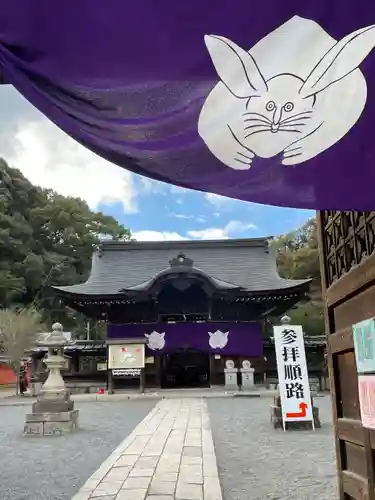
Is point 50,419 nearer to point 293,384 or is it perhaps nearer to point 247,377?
point 293,384

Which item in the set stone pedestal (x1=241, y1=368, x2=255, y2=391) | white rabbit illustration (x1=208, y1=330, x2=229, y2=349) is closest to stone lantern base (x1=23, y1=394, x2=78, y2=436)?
stone pedestal (x1=241, y1=368, x2=255, y2=391)

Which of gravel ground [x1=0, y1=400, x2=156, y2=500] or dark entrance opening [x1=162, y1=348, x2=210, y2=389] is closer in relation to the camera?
gravel ground [x1=0, y1=400, x2=156, y2=500]

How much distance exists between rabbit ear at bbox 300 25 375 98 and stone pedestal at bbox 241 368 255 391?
1620 cm

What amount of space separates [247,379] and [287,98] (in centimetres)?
1639

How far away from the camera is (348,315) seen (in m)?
2.50

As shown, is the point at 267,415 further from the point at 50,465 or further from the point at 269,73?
the point at 269,73

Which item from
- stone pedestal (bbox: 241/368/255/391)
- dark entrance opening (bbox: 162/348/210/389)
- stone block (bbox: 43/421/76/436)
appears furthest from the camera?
dark entrance opening (bbox: 162/348/210/389)

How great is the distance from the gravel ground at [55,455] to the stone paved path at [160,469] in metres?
0.25

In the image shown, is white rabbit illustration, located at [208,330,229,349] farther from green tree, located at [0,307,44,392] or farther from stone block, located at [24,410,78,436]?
stone block, located at [24,410,78,436]

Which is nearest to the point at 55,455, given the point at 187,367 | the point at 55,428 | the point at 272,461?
the point at 55,428

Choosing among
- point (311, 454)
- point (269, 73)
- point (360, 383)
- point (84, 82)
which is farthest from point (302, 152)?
point (311, 454)

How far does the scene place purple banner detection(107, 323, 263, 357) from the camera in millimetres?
18016

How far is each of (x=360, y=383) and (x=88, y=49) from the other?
170 cm

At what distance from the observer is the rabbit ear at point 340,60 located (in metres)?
1.55
